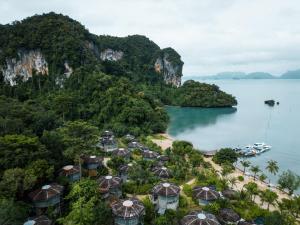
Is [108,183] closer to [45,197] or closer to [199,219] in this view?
[45,197]

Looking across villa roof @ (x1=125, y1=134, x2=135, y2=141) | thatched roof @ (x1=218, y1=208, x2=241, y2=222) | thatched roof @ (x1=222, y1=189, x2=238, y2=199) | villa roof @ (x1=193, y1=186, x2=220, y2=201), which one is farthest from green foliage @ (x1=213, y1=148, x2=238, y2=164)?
thatched roof @ (x1=218, y1=208, x2=241, y2=222)

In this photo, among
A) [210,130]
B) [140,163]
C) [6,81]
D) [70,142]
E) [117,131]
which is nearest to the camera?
[70,142]

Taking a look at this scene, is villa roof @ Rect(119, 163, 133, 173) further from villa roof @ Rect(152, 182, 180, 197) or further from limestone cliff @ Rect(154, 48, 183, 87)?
limestone cliff @ Rect(154, 48, 183, 87)

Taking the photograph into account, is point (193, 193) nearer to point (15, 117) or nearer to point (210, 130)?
point (15, 117)

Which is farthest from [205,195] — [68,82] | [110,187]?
[68,82]

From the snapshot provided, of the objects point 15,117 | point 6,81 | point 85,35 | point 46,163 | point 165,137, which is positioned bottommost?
point 165,137

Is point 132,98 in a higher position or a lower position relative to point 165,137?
higher

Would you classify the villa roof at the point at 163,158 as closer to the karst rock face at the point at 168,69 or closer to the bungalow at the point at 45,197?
the bungalow at the point at 45,197

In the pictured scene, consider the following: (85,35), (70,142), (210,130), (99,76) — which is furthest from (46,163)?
(85,35)
